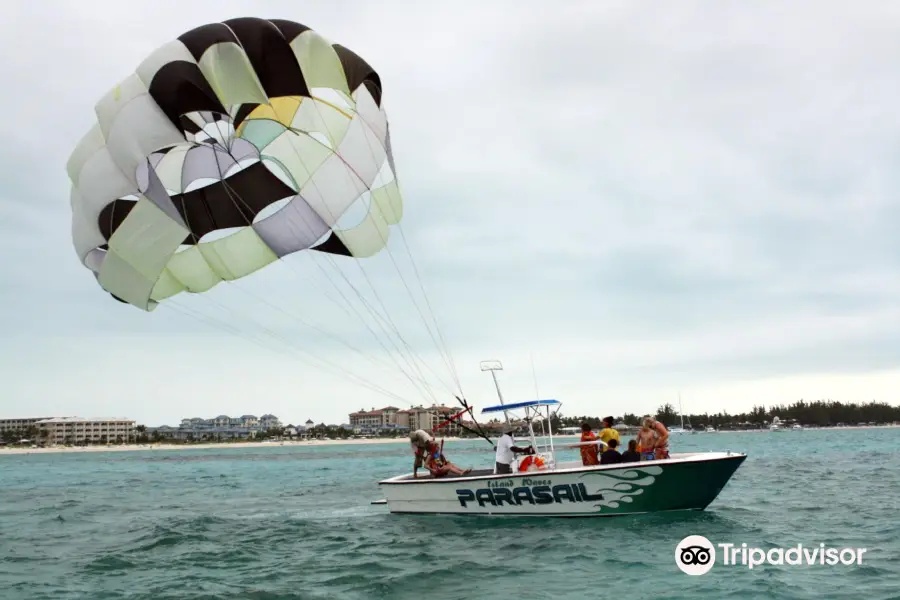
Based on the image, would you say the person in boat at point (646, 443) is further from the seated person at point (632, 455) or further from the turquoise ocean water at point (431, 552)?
the turquoise ocean water at point (431, 552)

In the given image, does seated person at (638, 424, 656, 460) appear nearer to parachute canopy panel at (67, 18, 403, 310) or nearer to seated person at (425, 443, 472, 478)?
seated person at (425, 443, 472, 478)

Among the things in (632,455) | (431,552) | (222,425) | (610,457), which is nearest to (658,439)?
(632,455)

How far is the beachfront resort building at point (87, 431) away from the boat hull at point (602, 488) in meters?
136

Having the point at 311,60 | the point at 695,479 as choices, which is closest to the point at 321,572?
the point at 695,479

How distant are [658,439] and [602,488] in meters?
1.26

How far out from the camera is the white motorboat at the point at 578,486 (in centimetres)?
1161

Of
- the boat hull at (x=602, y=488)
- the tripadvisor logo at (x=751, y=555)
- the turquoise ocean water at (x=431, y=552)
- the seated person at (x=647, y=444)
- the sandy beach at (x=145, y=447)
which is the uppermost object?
the seated person at (x=647, y=444)

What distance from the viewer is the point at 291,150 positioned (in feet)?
40.3

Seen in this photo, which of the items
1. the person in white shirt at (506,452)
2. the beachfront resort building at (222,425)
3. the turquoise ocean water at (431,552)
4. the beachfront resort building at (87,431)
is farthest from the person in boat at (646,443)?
the beachfront resort building at (222,425)

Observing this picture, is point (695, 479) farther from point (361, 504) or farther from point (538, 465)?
point (361, 504)

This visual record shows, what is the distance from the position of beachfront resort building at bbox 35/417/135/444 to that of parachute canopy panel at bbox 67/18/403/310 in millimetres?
135077

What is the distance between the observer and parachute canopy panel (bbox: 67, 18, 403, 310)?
9.73 m

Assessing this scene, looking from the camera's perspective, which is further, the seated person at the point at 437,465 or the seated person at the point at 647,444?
the seated person at the point at 437,465

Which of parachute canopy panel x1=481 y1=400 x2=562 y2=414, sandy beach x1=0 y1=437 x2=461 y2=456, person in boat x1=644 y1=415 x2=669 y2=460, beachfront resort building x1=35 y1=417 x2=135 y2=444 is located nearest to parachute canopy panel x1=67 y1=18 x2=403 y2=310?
parachute canopy panel x1=481 y1=400 x2=562 y2=414
